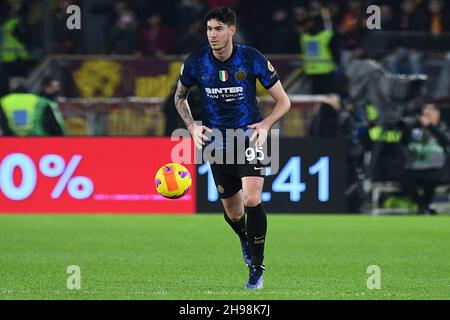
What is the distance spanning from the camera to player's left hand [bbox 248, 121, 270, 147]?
985 centimetres

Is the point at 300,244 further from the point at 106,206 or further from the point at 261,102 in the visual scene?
A: the point at 261,102

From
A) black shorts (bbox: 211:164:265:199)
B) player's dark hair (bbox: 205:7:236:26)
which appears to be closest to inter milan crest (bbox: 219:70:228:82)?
player's dark hair (bbox: 205:7:236:26)

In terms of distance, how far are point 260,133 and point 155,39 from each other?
43.0 ft

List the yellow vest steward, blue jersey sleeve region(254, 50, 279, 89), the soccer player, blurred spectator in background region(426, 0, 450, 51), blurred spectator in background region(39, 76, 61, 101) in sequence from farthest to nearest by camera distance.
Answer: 1. blurred spectator in background region(426, 0, 450, 51)
2. the yellow vest steward
3. blurred spectator in background region(39, 76, 61, 101)
4. blue jersey sleeve region(254, 50, 279, 89)
5. the soccer player

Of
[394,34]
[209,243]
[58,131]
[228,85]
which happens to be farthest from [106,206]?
[228,85]

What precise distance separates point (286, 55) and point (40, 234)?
7265 millimetres

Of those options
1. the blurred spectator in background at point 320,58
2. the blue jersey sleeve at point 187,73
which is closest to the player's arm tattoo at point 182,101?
the blue jersey sleeve at point 187,73

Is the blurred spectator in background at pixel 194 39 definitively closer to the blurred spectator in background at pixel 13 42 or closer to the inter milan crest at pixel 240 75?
the blurred spectator in background at pixel 13 42

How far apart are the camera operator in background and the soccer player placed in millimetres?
9225

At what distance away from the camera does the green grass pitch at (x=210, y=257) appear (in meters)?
9.79

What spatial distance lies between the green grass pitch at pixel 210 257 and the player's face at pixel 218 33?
1888 mm

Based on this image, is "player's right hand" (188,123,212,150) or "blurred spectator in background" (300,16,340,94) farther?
"blurred spectator in background" (300,16,340,94)

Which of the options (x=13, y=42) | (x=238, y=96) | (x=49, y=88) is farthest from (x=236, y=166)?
(x=13, y=42)

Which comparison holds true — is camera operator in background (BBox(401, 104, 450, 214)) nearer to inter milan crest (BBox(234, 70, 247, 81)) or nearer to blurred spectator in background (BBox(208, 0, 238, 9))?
blurred spectator in background (BBox(208, 0, 238, 9))
